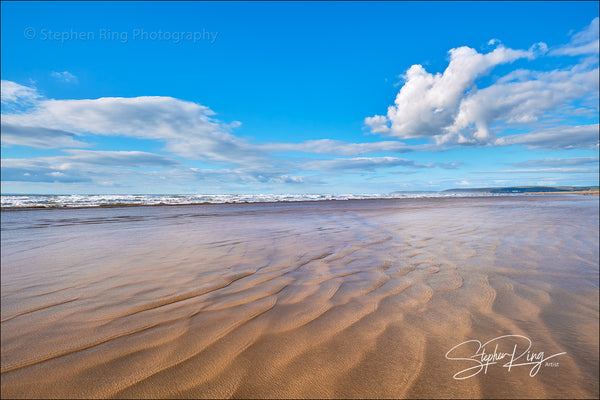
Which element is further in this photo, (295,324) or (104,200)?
(104,200)

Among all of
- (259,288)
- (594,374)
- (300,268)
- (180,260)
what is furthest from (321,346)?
(180,260)

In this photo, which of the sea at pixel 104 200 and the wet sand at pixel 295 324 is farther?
the sea at pixel 104 200

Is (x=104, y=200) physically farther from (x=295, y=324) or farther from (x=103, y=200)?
(x=295, y=324)

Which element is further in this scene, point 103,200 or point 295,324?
point 103,200

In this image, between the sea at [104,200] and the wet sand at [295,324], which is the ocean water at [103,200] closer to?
the sea at [104,200]

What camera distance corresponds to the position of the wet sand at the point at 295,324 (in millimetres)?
1700

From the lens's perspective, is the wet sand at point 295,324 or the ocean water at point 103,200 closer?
the wet sand at point 295,324

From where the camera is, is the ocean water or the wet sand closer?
the wet sand

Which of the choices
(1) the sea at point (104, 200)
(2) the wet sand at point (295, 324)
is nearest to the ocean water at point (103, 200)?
(1) the sea at point (104, 200)

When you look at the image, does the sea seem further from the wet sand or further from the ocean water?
the wet sand

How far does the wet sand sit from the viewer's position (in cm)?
170

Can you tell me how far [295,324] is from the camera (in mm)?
2477

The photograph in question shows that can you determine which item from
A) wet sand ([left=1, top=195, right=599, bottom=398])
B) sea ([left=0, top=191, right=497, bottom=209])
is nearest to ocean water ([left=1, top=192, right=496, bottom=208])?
sea ([left=0, top=191, right=497, bottom=209])

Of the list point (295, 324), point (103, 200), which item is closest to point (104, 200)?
point (103, 200)
